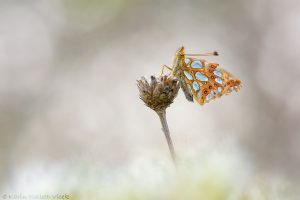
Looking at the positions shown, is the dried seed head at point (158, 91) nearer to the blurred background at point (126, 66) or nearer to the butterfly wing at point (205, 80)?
the butterfly wing at point (205, 80)

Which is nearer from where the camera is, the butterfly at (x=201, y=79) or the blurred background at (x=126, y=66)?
the butterfly at (x=201, y=79)

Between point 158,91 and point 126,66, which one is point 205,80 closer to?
point 158,91

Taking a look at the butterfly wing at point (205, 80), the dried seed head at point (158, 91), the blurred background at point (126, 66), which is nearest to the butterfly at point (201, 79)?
the butterfly wing at point (205, 80)

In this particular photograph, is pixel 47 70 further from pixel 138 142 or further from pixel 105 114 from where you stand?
pixel 138 142

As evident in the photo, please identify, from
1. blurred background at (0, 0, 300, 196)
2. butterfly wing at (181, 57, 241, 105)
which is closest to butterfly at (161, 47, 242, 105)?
butterfly wing at (181, 57, 241, 105)

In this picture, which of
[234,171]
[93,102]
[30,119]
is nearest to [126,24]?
[93,102]

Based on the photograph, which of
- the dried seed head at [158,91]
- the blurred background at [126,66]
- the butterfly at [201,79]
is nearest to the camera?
the dried seed head at [158,91]

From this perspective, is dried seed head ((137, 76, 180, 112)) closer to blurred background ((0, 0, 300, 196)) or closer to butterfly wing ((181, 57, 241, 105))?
butterfly wing ((181, 57, 241, 105))
